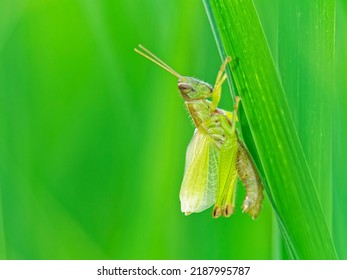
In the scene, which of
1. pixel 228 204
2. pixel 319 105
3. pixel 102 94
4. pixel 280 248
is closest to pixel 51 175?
pixel 102 94

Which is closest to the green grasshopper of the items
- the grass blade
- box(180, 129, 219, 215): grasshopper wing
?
box(180, 129, 219, 215): grasshopper wing

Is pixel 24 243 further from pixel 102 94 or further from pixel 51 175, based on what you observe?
pixel 102 94

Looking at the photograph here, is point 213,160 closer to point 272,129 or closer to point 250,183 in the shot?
point 250,183

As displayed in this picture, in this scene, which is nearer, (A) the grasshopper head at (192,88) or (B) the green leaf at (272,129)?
(B) the green leaf at (272,129)

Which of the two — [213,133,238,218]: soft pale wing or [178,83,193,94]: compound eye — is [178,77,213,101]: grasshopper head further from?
[213,133,238,218]: soft pale wing

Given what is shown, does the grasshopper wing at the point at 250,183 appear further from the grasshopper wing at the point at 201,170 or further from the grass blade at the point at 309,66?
the grass blade at the point at 309,66

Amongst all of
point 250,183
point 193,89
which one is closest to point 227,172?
point 250,183

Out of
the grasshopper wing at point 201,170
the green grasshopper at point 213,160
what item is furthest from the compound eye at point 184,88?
the grasshopper wing at point 201,170
